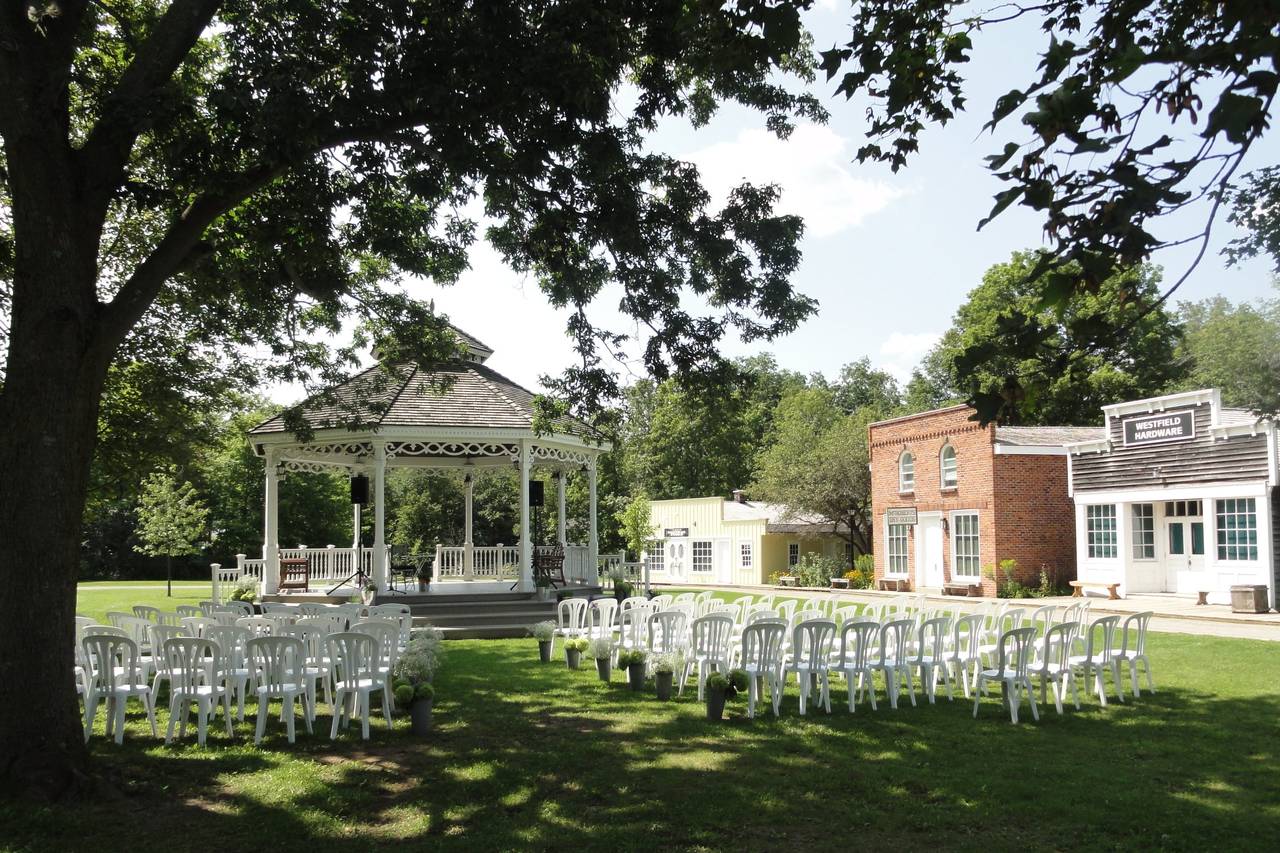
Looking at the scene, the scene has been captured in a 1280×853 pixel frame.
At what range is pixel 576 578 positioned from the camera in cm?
1958

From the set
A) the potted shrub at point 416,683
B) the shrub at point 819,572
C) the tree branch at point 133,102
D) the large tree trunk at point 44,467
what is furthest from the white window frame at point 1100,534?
the large tree trunk at point 44,467

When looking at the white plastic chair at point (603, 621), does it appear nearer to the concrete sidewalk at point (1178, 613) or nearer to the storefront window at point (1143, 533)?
the concrete sidewalk at point (1178, 613)

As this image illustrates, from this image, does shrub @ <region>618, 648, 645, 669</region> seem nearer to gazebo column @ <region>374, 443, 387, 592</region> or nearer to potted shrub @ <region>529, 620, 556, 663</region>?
potted shrub @ <region>529, 620, 556, 663</region>

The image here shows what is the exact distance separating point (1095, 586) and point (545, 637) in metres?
15.9

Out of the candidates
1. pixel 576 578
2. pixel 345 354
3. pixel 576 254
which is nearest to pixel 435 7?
pixel 576 254

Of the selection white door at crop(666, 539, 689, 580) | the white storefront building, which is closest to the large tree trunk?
the white storefront building

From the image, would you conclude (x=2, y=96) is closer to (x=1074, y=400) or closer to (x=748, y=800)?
(x=748, y=800)

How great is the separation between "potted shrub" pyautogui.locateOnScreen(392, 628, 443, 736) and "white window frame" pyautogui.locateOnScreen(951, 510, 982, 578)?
19498 millimetres

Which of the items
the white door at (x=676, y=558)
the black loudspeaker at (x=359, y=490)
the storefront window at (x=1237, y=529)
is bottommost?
the white door at (x=676, y=558)

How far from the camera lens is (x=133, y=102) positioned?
20.9 ft

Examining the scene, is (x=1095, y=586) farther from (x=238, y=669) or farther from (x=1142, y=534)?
(x=238, y=669)

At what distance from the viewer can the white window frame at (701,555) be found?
38500mm

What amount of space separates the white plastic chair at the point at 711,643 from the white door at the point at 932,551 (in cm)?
1842

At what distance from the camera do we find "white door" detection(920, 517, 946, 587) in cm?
2642
